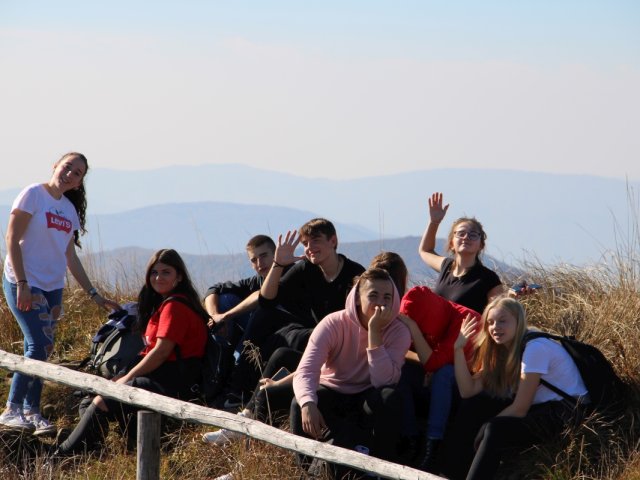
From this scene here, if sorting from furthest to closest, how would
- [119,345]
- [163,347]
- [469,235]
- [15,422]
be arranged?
1. [119,345]
2. [15,422]
3. [469,235]
4. [163,347]

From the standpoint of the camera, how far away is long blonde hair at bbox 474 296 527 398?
6.17 meters

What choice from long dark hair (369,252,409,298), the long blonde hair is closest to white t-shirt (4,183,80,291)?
long dark hair (369,252,409,298)

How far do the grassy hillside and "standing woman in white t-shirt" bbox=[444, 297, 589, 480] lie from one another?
19 cm

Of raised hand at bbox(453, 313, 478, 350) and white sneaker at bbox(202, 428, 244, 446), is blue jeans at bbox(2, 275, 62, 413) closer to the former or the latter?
white sneaker at bbox(202, 428, 244, 446)

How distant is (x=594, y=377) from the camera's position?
640cm

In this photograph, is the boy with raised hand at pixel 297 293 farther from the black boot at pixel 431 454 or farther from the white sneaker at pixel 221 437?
the black boot at pixel 431 454

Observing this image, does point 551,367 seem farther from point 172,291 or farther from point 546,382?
point 172,291

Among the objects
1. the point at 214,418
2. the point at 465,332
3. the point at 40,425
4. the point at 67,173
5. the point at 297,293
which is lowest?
the point at 40,425

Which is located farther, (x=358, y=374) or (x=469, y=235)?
(x=469, y=235)

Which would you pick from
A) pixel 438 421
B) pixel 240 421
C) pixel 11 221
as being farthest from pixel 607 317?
pixel 11 221

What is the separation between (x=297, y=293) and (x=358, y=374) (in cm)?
100

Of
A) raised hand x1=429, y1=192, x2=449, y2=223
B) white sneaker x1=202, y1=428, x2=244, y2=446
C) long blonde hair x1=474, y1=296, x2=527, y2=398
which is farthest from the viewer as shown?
raised hand x1=429, y1=192, x2=449, y2=223

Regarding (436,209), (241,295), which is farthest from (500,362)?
(241,295)

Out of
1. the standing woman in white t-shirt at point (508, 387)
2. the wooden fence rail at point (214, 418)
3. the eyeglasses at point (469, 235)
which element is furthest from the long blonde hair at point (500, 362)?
the wooden fence rail at point (214, 418)
